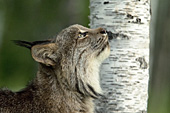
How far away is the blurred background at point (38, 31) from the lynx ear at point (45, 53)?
10513 millimetres

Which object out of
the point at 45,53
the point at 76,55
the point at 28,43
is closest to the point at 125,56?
the point at 76,55

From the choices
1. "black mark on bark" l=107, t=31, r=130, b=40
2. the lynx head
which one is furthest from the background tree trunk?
"black mark on bark" l=107, t=31, r=130, b=40

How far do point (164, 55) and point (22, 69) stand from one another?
575cm

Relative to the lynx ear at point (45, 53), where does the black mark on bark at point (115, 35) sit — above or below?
above

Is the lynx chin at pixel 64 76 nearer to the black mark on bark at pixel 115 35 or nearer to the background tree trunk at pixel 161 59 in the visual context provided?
the black mark on bark at pixel 115 35

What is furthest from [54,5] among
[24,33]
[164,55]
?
[164,55]

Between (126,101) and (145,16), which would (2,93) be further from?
(145,16)

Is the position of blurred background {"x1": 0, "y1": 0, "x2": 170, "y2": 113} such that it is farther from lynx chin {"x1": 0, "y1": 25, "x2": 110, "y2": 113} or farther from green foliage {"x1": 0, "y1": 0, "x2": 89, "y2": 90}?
lynx chin {"x1": 0, "y1": 25, "x2": 110, "y2": 113}

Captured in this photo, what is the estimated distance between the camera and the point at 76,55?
5.68 metres

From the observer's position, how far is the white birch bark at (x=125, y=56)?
5535 millimetres

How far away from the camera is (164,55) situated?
1945cm

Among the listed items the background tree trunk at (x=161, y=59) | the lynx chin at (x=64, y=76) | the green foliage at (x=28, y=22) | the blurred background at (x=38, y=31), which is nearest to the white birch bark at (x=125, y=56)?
the lynx chin at (x=64, y=76)

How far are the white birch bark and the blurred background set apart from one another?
1054cm

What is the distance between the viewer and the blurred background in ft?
55.0
